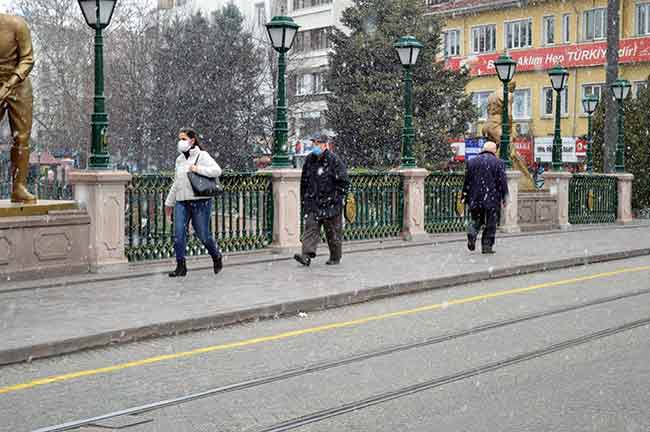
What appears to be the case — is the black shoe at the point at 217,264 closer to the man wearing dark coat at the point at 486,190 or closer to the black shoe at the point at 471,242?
the man wearing dark coat at the point at 486,190

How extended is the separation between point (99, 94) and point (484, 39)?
171 ft

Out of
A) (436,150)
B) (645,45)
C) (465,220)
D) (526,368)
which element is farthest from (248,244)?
(645,45)

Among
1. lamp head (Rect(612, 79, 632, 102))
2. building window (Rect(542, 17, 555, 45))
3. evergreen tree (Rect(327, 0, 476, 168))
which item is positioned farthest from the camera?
building window (Rect(542, 17, 555, 45))

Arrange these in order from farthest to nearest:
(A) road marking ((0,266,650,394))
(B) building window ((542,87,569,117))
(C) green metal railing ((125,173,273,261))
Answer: (B) building window ((542,87,569,117)) < (C) green metal railing ((125,173,273,261)) < (A) road marking ((0,266,650,394))

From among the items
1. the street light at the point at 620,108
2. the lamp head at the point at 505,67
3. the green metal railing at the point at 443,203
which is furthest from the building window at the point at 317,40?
the green metal railing at the point at 443,203

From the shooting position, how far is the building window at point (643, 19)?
55656 millimetres

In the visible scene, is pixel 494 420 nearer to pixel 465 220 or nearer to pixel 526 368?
pixel 526 368

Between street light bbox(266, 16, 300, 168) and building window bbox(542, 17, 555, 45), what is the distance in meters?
45.1

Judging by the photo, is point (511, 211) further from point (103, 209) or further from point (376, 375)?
point (376, 375)

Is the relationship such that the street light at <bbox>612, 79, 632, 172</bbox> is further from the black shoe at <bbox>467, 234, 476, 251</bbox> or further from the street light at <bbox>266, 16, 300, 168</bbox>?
the street light at <bbox>266, 16, 300, 168</bbox>

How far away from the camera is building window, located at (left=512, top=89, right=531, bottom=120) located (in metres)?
62.2

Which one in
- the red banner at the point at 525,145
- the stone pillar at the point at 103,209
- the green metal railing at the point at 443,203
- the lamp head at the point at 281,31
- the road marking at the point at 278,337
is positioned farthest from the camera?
the red banner at the point at 525,145

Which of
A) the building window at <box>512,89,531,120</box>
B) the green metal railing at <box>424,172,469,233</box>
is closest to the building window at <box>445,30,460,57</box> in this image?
the building window at <box>512,89,531,120</box>

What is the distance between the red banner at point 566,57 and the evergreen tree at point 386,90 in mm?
9244
